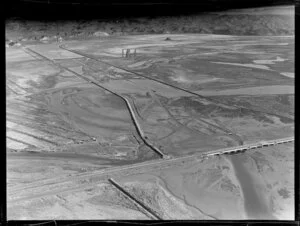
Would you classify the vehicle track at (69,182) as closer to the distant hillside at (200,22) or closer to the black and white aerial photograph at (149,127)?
the black and white aerial photograph at (149,127)

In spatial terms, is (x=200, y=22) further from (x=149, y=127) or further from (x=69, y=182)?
(x=69, y=182)

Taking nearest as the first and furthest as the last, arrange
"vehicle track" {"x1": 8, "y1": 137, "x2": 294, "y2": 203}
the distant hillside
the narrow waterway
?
the narrow waterway < "vehicle track" {"x1": 8, "y1": 137, "x2": 294, "y2": 203} < the distant hillside

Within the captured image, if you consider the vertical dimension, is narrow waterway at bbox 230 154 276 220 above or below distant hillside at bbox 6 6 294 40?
below

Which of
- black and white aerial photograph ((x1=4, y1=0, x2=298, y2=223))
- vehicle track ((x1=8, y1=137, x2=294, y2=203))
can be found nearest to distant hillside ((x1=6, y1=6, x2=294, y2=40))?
black and white aerial photograph ((x1=4, y1=0, x2=298, y2=223))

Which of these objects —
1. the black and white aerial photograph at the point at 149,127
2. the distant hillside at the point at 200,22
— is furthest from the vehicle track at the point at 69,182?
the distant hillside at the point at 200,22

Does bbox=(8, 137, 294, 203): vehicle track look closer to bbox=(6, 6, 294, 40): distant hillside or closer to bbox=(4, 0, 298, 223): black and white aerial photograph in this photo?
bbox=(4, 0, 298, 223): black and white aerial photograph

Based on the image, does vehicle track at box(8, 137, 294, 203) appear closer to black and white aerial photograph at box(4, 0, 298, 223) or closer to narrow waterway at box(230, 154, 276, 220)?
black and white aerial photograph at box(4, 0, 298, 223)

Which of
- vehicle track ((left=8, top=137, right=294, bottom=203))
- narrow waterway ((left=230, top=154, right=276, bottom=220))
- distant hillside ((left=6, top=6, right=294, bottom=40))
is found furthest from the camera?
distant hillside ((left=6, top=6, right=294, bottom=40))

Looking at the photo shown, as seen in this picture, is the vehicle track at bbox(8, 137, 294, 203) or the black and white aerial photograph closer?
the black and white aerial photograph
